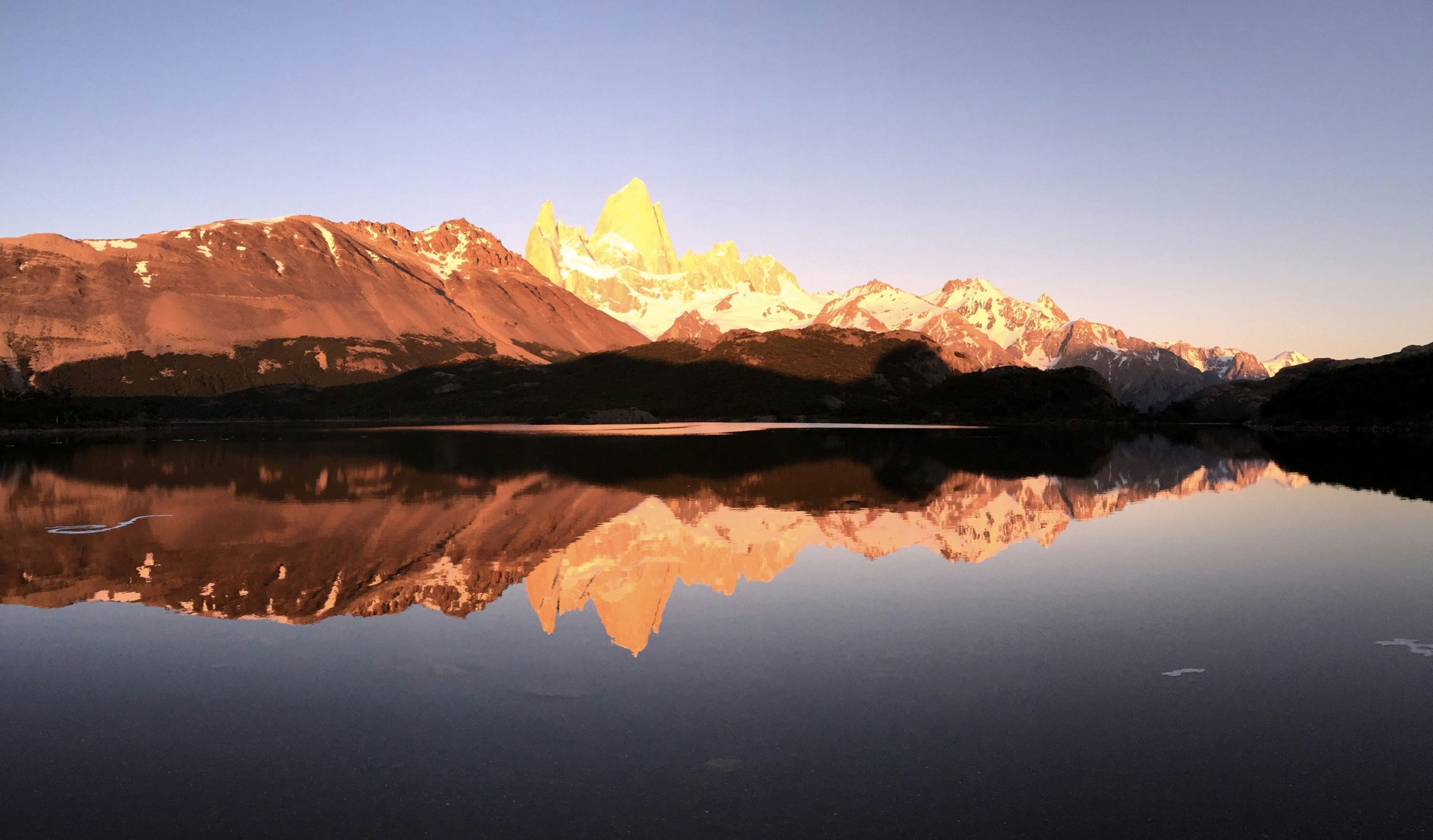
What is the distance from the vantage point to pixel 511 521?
132 feet

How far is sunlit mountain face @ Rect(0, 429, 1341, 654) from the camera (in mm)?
26531

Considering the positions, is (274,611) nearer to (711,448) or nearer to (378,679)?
(378,679)

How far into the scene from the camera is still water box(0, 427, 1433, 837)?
12383 mm

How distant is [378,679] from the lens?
59.4 feet

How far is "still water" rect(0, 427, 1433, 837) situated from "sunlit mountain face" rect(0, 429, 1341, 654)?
0.33m

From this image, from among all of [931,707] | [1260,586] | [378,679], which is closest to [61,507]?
[378,679]

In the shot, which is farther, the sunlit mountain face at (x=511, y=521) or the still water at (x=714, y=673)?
the sunlit mountain face at (x=511, y=521)

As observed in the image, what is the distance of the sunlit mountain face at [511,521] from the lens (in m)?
26.5

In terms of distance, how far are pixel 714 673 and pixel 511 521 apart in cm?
2376

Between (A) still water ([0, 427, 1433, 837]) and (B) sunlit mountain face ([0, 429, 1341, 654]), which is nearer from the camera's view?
(A) still water ([0, 427, 1433, 837])

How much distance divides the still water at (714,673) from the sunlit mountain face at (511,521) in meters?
0.33

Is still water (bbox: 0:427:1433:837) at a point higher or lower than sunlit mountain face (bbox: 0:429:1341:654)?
lower

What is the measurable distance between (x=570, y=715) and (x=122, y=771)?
705 cm

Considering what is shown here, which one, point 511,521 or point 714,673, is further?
point 511,521
